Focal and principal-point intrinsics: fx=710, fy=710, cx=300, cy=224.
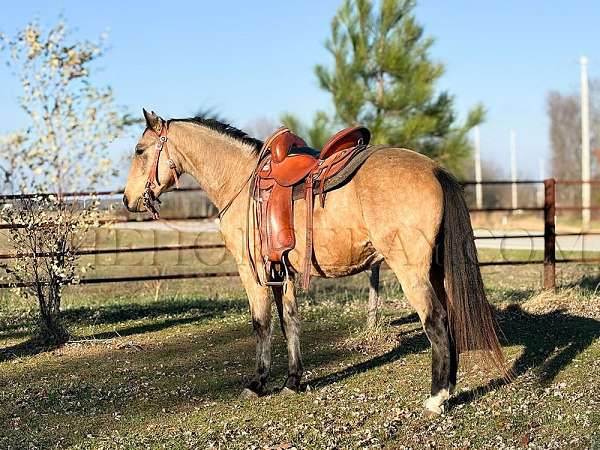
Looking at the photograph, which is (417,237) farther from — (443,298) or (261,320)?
(261,320)

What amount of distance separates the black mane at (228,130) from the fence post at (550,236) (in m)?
5.59

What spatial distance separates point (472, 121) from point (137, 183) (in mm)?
15897

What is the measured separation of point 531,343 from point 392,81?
47.6ft

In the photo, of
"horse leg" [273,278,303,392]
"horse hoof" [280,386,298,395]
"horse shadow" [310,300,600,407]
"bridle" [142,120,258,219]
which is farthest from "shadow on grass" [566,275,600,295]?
"bridle" [142,120,258,219]

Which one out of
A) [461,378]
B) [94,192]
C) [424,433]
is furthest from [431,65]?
[424,433]

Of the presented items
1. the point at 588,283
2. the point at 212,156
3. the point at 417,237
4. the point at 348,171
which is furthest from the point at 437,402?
the point at 588,283

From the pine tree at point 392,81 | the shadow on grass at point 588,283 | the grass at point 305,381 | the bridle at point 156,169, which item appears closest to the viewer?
the grass at point 305,381

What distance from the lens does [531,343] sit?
6.63 meters

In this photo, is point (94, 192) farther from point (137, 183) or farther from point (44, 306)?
point (137, 183)

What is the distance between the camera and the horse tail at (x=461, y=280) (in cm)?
466

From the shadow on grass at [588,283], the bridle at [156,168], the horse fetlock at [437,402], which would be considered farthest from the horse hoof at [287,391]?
the shadow on grass at [588,283]

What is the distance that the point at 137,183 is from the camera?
19.3 feet

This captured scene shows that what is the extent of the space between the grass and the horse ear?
2085 millimetres

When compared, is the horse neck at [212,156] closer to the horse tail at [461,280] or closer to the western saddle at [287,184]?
the western saddle at [287,184]
